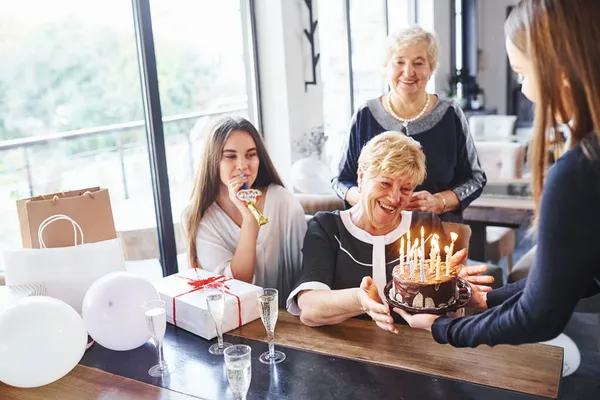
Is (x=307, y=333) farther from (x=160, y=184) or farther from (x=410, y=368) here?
(x=160, y=184)

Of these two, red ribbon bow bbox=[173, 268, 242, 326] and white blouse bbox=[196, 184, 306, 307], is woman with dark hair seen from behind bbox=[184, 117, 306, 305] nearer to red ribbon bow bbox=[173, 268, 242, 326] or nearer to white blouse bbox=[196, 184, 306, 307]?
white blouse bbox=[196, 184, 306, 307]

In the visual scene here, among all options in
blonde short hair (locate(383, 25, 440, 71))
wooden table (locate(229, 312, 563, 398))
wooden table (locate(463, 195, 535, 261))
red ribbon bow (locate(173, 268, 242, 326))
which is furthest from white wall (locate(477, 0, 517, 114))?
wooden table (locate(229, 312, 563, 398))

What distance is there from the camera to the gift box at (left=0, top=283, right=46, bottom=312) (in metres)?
1.68

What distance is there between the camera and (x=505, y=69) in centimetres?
823

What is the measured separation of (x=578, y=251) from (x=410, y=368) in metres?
0.56

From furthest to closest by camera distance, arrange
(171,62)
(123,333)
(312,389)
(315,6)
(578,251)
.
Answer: (315,6) → (171,62) → (123,333) → (312,389) → (578,251)

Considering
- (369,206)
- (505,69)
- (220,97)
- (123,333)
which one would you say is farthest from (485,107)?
(123,333)

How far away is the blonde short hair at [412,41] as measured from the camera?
2268 mm

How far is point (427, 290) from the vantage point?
1.41m

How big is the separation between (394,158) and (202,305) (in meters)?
0.73

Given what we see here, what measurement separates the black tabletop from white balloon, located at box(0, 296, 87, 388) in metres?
0.13

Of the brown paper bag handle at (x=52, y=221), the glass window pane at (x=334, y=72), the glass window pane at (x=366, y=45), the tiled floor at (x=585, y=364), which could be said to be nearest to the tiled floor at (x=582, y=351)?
the tiled floor at (x=585, y=364)

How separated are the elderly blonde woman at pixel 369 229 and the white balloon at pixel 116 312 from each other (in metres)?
0.44

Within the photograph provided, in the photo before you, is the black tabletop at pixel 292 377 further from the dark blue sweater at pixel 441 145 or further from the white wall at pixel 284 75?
the white wall at pixel 284 75
